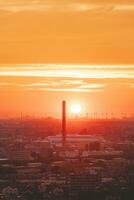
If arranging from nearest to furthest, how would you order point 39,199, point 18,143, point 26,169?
point 39,199 < point 26,169 < point 18,143

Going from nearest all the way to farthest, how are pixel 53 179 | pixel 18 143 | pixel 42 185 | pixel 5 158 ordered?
pixel 42 185 → pixel 53 179 → pixel 5 158 → pixel 18 143

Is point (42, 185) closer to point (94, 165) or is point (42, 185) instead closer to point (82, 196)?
point (82, 196)

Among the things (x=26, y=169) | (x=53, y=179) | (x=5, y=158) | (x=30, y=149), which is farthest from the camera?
(x=30, y=149)

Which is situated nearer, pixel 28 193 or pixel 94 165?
pixel 28 193

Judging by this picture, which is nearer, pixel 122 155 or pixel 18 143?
pixel 122 155

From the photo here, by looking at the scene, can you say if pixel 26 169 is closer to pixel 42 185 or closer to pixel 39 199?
pixel 42 185

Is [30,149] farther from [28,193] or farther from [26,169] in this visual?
[28,193]

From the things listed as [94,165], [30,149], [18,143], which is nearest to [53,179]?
[94,165]

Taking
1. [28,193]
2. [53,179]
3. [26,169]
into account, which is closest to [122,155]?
[26,169]

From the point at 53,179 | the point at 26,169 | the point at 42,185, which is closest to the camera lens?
the point at 42,185
